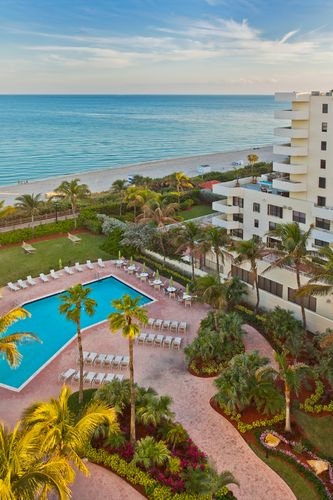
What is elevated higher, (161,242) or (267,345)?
(161,242)

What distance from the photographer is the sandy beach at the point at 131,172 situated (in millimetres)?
72000

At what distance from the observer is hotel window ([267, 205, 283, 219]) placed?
3212 centimetres

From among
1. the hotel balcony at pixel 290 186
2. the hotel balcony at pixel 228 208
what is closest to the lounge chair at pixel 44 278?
the hotel balcony at pixel 228 208

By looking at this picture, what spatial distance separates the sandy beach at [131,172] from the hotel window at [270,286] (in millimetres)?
43499

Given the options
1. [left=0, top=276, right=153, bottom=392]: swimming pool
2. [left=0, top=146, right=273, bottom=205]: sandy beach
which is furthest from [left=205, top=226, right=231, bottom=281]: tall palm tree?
[left=0, top=146, right=273, bottom=205]: sandy beach

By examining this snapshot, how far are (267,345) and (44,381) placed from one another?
11304 mm

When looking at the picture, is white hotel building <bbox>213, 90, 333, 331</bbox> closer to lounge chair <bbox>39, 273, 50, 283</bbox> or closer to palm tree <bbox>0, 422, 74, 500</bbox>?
lounge chair <bbox>39, 273, 50, 283</bbox>

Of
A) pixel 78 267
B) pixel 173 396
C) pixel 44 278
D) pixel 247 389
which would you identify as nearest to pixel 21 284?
pixel 44 278

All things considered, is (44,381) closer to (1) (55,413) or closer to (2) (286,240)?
(1) (55,413)

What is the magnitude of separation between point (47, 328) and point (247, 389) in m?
13.2

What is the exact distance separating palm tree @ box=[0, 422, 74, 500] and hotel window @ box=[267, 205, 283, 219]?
2476cm

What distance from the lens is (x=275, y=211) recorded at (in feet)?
106

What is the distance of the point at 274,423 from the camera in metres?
18.1

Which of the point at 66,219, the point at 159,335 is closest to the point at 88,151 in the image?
the point at 66,219
